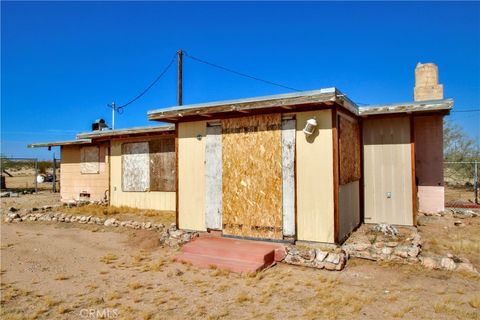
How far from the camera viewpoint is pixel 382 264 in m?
5.76

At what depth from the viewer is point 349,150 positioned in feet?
24.1

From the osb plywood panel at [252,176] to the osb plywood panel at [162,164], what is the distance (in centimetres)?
433

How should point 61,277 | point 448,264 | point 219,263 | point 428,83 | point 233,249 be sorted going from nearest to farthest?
point 448,264
point 61,277
point 219,263
point 233,249
point 428,83

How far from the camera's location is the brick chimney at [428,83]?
9.63 metres

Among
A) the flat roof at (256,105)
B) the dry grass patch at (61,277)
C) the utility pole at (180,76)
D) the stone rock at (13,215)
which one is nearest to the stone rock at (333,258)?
the flat roof at (256,105)

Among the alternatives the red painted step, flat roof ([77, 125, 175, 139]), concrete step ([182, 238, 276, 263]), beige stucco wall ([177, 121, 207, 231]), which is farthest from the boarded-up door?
flat roof ([77, 125, 175, 139])

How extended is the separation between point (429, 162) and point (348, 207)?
11.2 feet

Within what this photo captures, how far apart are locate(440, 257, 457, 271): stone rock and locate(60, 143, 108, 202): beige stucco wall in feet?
38.2

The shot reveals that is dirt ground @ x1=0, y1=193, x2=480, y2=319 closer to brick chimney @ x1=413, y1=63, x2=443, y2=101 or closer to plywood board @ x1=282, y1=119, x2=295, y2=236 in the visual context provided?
plywood board @ x1=282, y1=119, x2=295, y2=236

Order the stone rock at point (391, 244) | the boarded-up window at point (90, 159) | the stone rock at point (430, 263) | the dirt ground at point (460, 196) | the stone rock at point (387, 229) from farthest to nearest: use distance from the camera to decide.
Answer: the boarded-up window at point (90, 159) < the dirt ground at point (460, 196) < the stone rock at point (387, 229) < the stone rock at point (391, 244) < the stone rock at point (430, 263)

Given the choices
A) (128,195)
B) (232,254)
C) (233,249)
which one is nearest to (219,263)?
(232,254)

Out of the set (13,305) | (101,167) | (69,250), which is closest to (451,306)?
(13,305)

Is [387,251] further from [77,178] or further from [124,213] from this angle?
[77,178]

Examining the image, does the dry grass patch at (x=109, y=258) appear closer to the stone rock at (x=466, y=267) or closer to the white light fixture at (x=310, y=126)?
the white light fixture at (x=310, y=126)
